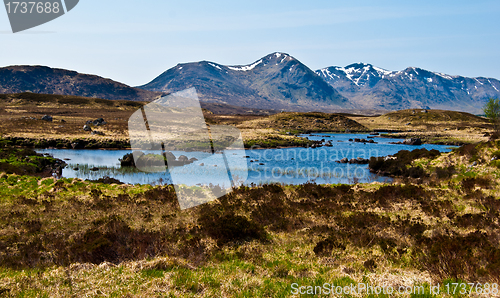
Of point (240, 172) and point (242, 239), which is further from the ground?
point (242, 239)

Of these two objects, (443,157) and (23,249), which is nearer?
(23,249)

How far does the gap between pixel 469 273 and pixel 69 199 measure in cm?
1917

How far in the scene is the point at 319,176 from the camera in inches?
1548

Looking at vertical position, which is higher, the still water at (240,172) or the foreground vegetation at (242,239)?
the foreground vegetation at (242,239)

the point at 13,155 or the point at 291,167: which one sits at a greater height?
the point at 13,155

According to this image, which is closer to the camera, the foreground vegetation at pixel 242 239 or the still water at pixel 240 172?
the foreground vegetation at pixel 242 239

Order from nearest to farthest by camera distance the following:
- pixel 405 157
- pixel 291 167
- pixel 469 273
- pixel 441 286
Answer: pixel 441 286 → pixel 469 273 → pixel 405 157 → pixel 291 167

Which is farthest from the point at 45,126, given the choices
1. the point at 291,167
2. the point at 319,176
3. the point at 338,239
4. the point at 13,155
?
the point at 338,239

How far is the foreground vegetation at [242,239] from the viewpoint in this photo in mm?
7965

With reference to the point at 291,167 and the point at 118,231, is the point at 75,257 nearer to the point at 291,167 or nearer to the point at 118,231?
the point at 118,231

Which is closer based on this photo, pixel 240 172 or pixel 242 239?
pixel 242 239

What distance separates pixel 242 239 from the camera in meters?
12.6

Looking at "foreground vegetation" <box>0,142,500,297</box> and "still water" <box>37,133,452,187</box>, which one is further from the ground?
"foreground vegetation" <box>0,142,500,297</box>

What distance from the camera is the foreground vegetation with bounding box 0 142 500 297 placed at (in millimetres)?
7965
